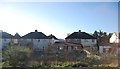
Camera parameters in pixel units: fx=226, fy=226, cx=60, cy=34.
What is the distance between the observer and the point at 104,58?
6176mm

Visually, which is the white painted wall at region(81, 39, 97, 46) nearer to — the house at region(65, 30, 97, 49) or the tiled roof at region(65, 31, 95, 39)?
the house at region(65, 30, 97, 49)

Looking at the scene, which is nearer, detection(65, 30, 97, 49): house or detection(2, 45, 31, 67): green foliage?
detection(2, 45, 31, 67): green foliage

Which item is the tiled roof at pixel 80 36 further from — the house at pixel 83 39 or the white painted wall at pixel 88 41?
the white painted wall at pixel 88 41

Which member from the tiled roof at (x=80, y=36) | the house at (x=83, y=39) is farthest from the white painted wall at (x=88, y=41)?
the tiled roof at (x=80, y=36)

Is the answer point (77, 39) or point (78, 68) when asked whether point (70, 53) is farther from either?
point (77, 39)

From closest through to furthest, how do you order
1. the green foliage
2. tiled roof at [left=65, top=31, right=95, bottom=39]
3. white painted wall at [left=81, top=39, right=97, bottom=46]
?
the green foliage, tiled roof at [left=65, top=31, right=95, bottom=39], white painted wall at [left=81, top=39, right=97, bottom=46]

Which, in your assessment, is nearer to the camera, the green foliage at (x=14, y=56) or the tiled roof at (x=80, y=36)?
the green foliage at (x=14, y=56)

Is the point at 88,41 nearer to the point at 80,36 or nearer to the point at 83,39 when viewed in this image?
the point at 83,39

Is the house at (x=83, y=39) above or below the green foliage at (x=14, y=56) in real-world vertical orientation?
above

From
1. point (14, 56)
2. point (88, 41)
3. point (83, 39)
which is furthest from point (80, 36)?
point (14, 56)

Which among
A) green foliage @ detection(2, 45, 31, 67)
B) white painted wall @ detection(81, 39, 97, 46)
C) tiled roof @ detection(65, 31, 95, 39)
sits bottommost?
green foliage @ detection(2, 45, 31, 67)

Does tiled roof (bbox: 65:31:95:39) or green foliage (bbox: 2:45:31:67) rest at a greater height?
tiled roof (bbox: 65:31:95:39)

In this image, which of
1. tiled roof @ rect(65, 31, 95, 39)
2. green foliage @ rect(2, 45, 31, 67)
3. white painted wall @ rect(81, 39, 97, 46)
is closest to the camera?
green foliage @ rect(2, 45, 31, 67)

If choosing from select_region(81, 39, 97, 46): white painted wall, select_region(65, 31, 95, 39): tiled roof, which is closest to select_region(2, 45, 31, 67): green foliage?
select_region(65, 31, 95, 39): tiled roof
